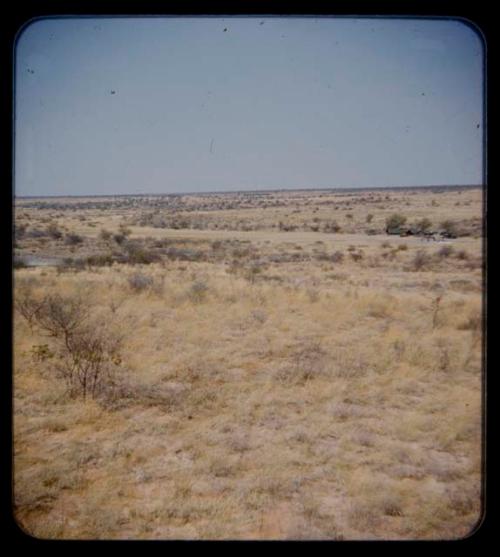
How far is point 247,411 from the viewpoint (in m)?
4.72

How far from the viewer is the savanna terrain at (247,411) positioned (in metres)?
3.21

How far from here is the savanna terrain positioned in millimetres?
3211

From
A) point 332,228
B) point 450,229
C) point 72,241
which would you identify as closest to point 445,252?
point 450,229

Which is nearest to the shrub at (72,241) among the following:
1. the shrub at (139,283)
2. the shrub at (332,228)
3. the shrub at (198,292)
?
the shrub at (139,283)

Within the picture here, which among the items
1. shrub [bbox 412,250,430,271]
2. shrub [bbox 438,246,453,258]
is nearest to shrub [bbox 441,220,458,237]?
shrub [bbox 438,246,453,258]

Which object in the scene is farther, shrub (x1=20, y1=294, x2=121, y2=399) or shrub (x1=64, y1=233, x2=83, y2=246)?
shrub (x1=64, y1=233, x2=83, y2=246)

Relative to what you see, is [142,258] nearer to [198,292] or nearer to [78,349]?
[198,292]

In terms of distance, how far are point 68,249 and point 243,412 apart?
16.0 meters

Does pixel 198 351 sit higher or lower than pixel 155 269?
lower

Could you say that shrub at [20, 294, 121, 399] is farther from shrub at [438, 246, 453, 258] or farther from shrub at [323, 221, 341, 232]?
shrub at [323, 221, 341, 232]
